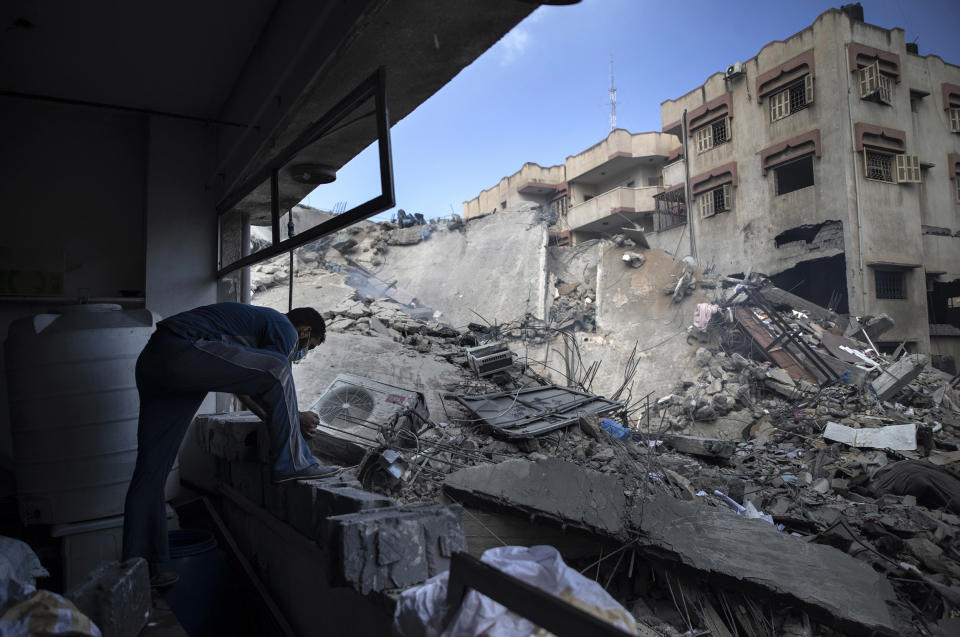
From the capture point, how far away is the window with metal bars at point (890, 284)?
1714 cm

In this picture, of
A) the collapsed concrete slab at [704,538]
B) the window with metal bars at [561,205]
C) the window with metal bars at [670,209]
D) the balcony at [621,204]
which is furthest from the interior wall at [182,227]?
the window with metal bars at [561,205]

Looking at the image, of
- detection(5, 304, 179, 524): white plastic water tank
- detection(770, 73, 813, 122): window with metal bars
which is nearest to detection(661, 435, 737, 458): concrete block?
detection(5, 304, 179, 524): white plastic water tank

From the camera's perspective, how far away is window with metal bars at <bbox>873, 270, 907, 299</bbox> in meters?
17.1

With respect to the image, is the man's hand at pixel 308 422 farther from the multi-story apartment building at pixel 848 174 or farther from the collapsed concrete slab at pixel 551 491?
the multi-story apartment building at pixel 848 174

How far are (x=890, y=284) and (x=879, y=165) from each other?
420 centimetres

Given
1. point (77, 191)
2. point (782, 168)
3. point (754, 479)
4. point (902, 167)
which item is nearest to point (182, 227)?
point (77, 191)

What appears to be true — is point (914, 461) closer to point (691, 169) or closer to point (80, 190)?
point (80, 190)

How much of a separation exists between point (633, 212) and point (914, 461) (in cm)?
2090

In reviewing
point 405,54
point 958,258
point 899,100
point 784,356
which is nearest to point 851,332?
point 784,356

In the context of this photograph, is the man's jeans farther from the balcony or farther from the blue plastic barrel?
the balcony

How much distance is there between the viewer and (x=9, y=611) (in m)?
1.32

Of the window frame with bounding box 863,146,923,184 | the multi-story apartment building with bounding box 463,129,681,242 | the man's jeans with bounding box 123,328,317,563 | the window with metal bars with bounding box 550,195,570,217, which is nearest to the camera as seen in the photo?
the man's jeans with bounding box 123,328,317,563

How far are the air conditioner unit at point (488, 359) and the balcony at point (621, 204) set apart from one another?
19188 millimetres

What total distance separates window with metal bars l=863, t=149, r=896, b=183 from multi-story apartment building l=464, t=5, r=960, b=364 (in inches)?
2.0
